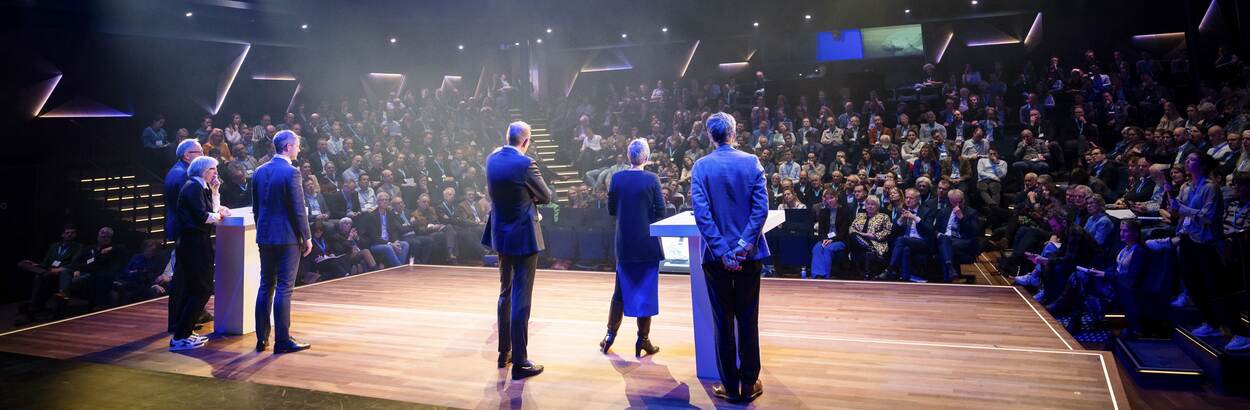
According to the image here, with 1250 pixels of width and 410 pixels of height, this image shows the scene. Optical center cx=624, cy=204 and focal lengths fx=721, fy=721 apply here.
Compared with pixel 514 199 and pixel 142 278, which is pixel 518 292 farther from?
pixel 142 278

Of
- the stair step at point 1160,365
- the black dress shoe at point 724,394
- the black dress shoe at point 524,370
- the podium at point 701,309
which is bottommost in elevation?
the stair step at point 1160,365

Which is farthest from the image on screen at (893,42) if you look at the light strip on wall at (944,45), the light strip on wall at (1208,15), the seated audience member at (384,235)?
the seated audience member at (384,235)

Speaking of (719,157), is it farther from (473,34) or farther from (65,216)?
(473,34)

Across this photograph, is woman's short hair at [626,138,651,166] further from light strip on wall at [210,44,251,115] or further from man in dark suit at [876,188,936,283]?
light strip on wall at [210,44,251,115]

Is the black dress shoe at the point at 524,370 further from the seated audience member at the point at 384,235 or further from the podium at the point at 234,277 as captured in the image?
the seated audience member at the point at 384,235

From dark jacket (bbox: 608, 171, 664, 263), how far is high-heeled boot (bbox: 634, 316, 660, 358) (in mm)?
330

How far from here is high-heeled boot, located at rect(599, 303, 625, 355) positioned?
378cm

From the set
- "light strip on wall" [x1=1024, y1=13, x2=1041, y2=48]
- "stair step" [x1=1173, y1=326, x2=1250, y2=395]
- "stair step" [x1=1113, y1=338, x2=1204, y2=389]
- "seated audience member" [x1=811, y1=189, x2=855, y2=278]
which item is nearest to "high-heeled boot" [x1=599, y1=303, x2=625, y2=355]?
"stair step" [x1=1113, y1=338, x2=1204, y2=389]

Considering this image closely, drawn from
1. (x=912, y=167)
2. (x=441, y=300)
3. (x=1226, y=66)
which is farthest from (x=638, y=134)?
(x=1226, y=66)

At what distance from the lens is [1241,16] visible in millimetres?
10109

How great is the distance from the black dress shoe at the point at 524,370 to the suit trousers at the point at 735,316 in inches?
37.4

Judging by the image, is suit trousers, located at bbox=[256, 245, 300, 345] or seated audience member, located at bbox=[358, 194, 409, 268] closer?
suit trousers, located at bbox=[256, 245, 300, 345]

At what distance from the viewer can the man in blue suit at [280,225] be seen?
12.4 ft

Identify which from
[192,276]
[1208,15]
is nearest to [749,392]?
[192,276]
